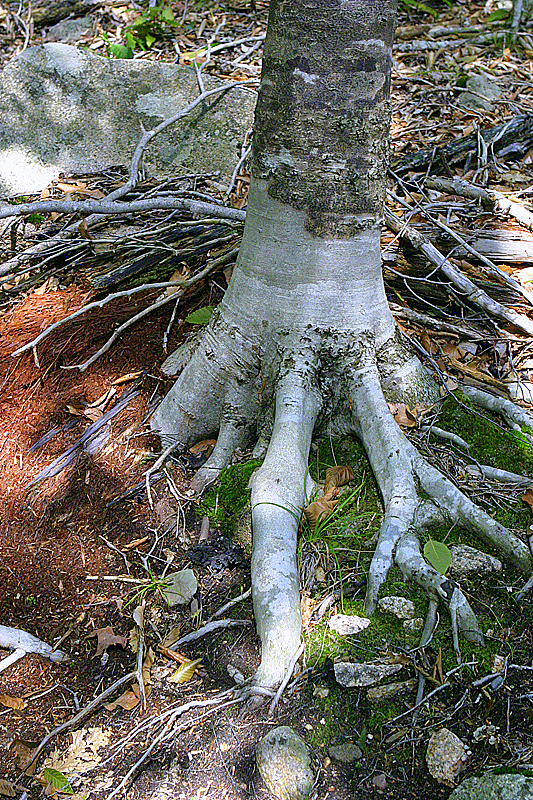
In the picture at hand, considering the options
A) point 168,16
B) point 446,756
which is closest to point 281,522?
point 446,756

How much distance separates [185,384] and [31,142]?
3.22 m

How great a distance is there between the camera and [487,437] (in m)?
2.74

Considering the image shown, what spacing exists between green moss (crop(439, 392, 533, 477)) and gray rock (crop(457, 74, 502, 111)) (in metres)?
3.71

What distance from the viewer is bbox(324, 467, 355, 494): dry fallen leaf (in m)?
2.66

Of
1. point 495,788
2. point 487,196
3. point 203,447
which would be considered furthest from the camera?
point 487,196

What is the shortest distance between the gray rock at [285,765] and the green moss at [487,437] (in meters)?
1.45

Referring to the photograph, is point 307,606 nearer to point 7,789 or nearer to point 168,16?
point 7,789

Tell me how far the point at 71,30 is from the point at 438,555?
25.5 ft

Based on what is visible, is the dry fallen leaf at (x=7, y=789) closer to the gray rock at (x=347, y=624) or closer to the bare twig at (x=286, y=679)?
the bare twig at (x=286, y=679)

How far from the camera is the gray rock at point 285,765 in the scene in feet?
5.86

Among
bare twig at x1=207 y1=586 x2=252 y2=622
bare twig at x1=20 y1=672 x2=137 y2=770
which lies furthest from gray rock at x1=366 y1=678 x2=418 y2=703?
bare twig at x1=20 y1=672 x2=137 y2=770

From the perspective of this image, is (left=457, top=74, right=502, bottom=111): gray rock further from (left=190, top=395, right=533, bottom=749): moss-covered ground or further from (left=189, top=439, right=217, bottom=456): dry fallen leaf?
(left=189, top=439, right=217, bottom=456): dry fallen leaf

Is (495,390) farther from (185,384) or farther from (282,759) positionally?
(282,759)

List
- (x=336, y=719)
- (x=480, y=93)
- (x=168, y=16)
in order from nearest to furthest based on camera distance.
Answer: (x=336, y=719) → (x=480, y=93) → (x=168, y=16)
